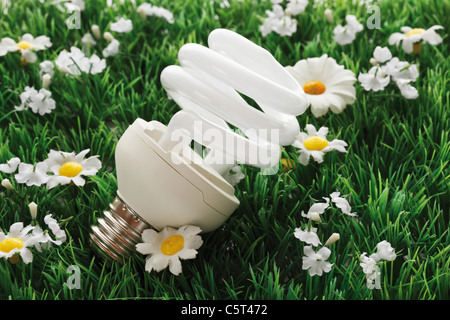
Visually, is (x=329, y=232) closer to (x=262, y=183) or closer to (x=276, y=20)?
(x=262, y=183)

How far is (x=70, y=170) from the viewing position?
4.14 feet

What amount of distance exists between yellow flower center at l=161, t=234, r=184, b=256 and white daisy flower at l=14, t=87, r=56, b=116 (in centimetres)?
53

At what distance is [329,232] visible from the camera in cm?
119

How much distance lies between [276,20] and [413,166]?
582 millimetres

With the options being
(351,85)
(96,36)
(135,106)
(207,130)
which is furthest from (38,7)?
(207,130)

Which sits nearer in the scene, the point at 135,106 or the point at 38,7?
the point at 135,106

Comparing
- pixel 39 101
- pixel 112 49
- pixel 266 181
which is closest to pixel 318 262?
pixel 266 181

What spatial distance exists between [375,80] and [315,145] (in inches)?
10.4

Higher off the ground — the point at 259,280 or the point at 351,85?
the point at 351,85

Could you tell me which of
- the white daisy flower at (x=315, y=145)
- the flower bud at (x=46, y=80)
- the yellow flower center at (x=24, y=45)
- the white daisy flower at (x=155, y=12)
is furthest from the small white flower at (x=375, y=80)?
the yellow flower center at (x=24, y=45)

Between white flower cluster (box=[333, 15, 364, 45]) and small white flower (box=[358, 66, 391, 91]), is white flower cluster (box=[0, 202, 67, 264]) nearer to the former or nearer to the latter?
small white flower (box=[358, 66, 391, 91])

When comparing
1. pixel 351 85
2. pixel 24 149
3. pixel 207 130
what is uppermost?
pixel 207 130

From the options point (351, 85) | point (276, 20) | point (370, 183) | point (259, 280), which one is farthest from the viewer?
point (276, 20)

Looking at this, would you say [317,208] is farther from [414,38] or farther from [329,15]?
[329,15]
